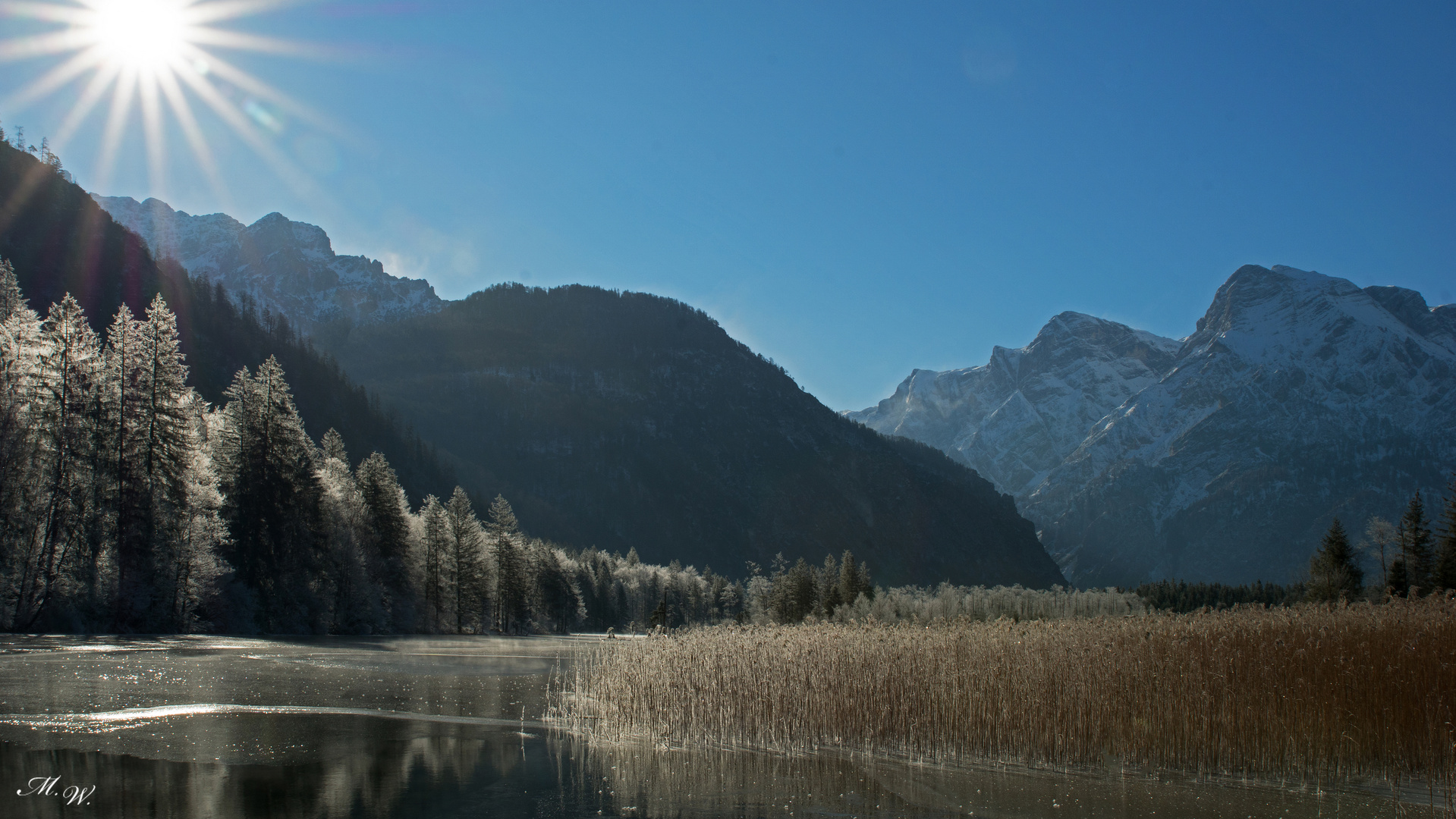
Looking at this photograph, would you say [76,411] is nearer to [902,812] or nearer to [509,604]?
[902,812]

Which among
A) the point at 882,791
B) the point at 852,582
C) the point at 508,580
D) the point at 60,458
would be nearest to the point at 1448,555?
the point at 852,582

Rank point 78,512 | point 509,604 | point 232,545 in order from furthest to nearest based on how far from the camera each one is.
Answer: point 509,604, point 232,545, point 78,512

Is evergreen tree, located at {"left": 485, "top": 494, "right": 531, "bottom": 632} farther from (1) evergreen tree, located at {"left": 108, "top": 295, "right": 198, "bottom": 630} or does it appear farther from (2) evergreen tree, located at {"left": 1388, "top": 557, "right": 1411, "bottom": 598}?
(2) evergreen tree, located at {"left": 1388, "top": 557, "right": 1411, "bottom": 598}

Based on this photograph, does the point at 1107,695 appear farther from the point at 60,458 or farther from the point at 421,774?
the point at 60,458

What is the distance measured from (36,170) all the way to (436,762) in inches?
6817

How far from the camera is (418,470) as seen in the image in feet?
594

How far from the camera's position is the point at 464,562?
72.9 meters

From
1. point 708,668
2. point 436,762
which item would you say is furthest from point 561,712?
point 436,762

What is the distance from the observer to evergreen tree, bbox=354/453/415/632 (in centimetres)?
6278

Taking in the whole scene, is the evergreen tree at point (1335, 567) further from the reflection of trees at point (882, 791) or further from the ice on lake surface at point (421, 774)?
the ice on lake surface at point (421, 774)

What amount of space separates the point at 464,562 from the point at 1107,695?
66035mm

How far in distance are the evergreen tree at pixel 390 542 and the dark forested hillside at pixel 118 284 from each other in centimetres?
6885

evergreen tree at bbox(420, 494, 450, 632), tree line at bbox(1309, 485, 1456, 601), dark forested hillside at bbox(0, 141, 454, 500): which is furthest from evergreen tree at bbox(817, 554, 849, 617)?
dark forested hillside at bbox(0, 141, 454, 500)

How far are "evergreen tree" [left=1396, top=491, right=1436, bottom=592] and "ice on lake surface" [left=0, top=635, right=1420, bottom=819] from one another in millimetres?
61267
